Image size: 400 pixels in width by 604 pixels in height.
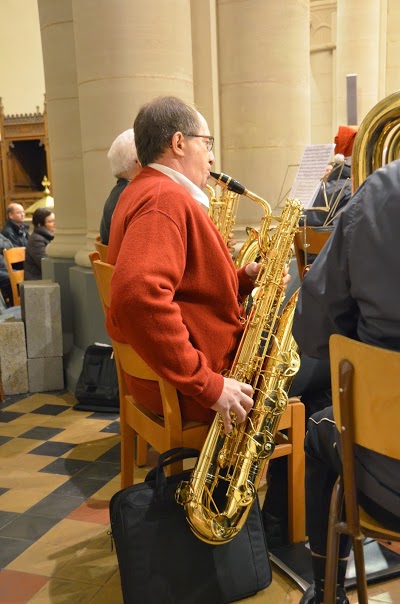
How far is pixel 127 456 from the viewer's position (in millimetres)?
2633

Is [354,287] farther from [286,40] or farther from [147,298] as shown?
[286,40]

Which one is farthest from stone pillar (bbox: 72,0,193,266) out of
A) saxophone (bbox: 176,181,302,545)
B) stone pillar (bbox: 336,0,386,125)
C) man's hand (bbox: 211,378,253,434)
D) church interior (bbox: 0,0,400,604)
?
stone pillar (bbox: 336,0,386,125)

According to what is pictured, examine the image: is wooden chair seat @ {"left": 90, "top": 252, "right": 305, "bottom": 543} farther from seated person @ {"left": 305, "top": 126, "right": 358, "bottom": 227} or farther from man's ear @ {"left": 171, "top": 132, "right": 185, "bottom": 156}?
seated person @ {"left": 305, "top": 126, "right": 358, "bottom": 227}

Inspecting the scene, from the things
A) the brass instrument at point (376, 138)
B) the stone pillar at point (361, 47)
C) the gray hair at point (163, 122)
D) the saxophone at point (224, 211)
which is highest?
the stone pillar at point (361, 47)

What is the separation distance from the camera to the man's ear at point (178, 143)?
7.09 feet

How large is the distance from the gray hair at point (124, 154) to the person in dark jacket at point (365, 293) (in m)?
2.05

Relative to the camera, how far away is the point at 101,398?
162 inches

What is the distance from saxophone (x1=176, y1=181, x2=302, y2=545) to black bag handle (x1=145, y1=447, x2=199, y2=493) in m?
0.05

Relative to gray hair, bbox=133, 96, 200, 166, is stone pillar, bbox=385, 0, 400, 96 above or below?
above

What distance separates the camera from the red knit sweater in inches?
75.2

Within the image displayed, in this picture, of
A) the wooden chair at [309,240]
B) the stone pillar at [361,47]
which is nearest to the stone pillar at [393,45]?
the stone pillar at [361,47]

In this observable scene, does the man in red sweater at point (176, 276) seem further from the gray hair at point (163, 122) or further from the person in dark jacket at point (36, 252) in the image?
the person in dark jacket at point (36, 252)

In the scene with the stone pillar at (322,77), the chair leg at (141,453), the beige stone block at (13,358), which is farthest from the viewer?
the stone pillar at (322,77)

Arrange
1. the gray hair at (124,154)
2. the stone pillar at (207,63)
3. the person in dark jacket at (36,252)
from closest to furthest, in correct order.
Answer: the gray hair at (124,154) → the stone pillar at (207,63) → the person in dark jacket at (36,252)
